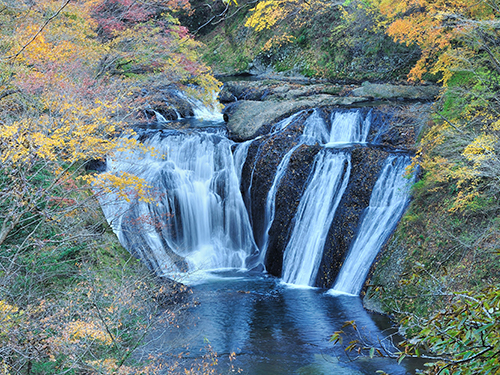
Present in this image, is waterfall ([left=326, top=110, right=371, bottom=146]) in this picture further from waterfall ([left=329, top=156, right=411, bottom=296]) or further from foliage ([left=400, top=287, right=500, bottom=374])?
foliage ([left=400, top=287, right=500, bottom=374])

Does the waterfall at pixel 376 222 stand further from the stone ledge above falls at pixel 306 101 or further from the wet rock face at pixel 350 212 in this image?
the stone ledge above falls at pixel 306 101

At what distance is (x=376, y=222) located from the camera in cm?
1030

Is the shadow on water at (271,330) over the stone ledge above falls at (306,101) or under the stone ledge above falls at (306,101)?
under

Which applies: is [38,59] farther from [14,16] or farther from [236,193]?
[236,193]

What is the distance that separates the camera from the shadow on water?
22.8ft

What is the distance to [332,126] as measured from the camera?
13.4 m

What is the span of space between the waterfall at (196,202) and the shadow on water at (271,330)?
206 centimetres

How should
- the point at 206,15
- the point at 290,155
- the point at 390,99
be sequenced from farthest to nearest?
the point at 206,15 < the point at 390,99 < the point at 290,155

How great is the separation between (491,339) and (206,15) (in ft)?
104

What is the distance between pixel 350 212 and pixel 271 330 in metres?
4.02

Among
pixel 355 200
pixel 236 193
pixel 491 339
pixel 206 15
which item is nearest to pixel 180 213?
pixel 236 193

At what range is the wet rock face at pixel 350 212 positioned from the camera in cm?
1059

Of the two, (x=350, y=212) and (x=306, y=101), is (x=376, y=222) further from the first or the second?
(x=306, y=101)

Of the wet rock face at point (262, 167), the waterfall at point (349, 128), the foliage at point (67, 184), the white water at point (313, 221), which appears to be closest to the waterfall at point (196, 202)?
the wet rock face at point (262, 167)
